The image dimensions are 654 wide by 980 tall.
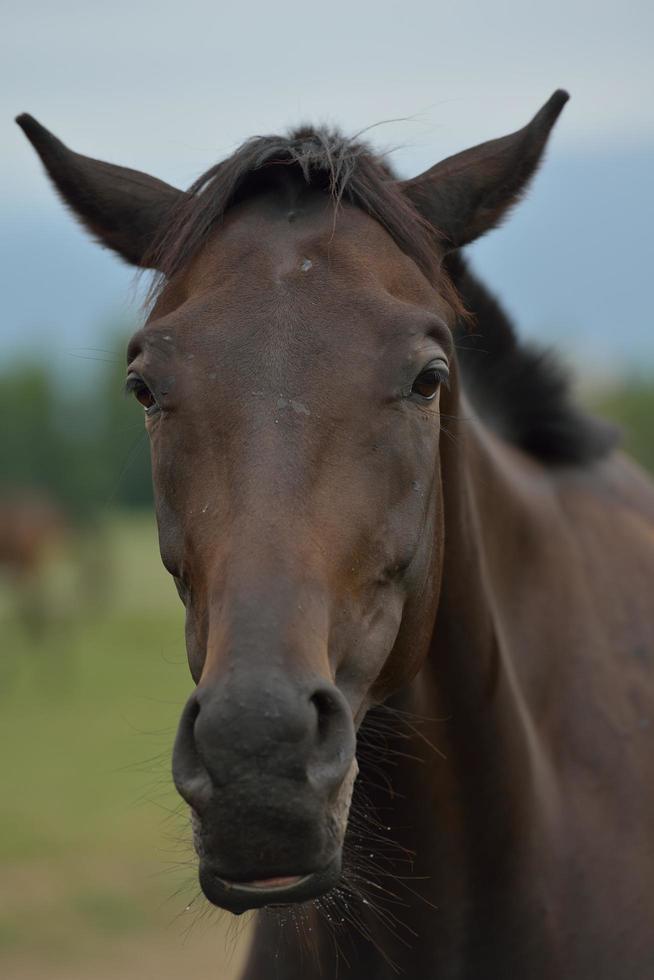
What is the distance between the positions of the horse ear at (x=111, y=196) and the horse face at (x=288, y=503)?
0.44m

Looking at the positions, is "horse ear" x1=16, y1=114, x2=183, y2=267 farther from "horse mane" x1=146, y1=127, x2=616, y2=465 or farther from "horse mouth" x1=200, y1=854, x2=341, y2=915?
"horse mouth" x1=200, y1=854, x2=341, y2=915

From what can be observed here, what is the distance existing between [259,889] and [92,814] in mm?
10886

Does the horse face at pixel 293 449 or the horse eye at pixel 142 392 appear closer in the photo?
the horse face at pixel 293 449

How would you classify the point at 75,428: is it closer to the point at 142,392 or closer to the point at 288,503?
the point at 142,392

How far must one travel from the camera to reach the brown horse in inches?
97.6

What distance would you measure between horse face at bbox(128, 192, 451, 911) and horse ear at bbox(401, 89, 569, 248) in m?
0.34

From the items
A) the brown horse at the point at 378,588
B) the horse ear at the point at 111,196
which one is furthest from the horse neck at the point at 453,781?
the horse ear at the point at 111,196

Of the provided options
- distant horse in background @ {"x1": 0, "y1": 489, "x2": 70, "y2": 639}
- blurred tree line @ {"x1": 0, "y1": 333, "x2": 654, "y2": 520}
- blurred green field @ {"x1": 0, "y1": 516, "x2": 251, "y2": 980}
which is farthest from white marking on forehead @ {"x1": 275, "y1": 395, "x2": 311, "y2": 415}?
blurred tree line @ {"x1": 0, "y1": 333, "x2": 654, "y2": 520}

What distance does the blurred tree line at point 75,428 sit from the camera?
39.2m

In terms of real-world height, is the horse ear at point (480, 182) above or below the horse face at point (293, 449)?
above

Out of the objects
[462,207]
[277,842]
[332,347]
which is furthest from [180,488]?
[462,207]

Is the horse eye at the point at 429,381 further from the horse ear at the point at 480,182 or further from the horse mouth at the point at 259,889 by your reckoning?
the horse mouth at the point at 259,889

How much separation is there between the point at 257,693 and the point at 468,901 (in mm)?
1522

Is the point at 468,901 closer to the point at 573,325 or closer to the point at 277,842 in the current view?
the point at 277,842
